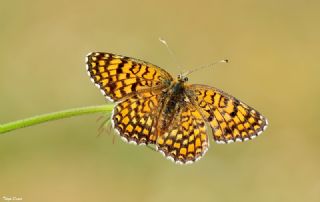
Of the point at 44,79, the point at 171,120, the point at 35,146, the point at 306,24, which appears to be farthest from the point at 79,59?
the point at 171,120

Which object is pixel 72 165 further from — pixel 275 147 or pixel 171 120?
pixel 171 120

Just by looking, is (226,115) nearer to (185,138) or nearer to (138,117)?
(185,138)

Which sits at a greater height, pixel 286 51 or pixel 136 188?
pixel 286 51

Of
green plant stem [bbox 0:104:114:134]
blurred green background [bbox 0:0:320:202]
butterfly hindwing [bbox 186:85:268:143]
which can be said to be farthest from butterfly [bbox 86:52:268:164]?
blurred green background [bbox 0:0:320:202]

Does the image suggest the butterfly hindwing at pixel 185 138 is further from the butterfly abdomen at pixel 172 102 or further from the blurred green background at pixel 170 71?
the blurred green background at pixel 170 71

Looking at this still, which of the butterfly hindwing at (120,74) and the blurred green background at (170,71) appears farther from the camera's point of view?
the blurred green background at (170,71)

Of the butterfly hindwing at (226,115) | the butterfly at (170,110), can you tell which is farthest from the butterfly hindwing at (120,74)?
the butterfly hindwing at (226,115)

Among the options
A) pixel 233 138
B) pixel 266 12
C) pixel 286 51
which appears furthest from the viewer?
pixel 266 12

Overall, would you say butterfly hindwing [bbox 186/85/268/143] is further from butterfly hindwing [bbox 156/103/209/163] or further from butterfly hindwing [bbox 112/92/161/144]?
butterfly hindwing [bbox 112/92/161/144]
